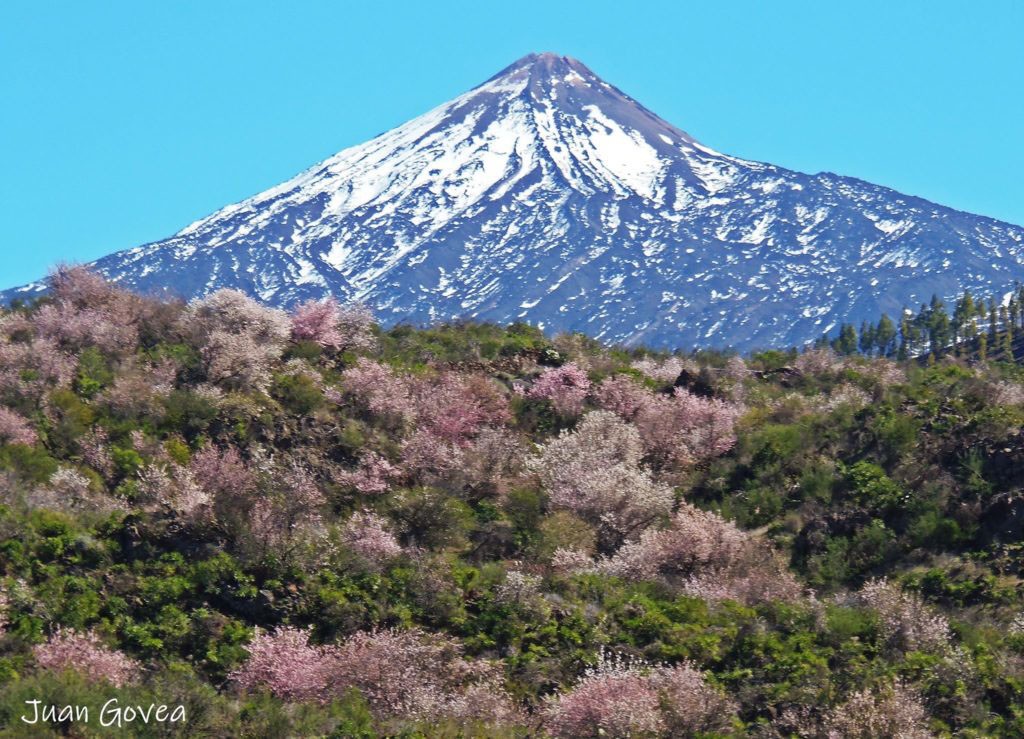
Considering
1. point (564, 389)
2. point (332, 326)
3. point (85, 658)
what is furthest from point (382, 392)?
point (85, 658)

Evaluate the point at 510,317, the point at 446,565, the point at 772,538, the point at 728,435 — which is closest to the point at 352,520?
the point at 446,565

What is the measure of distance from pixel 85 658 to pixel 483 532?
10701 mm

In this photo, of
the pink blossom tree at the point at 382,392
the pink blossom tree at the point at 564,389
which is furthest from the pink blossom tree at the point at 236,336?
the pink blossom tree at the point at 564,389

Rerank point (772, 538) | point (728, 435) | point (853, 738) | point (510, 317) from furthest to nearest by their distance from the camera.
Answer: point (510, 317) < point (728, 435) < point (772, 538) < point (853, 738)

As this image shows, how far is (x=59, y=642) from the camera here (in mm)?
23312

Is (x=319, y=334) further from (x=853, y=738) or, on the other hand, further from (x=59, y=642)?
(x=853, y=738)

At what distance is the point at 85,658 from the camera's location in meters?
23.0

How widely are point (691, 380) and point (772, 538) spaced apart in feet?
31.9

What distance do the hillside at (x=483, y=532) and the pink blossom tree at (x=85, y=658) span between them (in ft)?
0.26

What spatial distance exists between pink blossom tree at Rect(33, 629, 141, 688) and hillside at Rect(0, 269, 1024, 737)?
0.26 ft

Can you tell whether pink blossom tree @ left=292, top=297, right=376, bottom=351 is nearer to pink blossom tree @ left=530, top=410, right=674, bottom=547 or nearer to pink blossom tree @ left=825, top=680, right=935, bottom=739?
pink blossom tree @ left=530, top=410, right=674, bottom=547

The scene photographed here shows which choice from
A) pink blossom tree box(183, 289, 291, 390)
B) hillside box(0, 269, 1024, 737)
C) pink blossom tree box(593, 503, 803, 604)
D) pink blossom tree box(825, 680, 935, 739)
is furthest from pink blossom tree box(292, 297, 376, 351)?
pink blossom tree box(825, 680, 935, 739)

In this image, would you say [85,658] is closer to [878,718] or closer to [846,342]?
[878,718]

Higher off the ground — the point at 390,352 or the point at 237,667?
the point at 390,352
